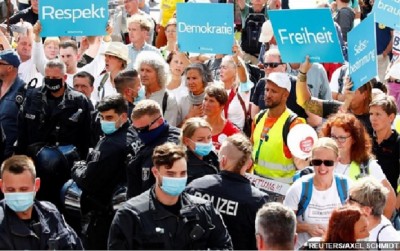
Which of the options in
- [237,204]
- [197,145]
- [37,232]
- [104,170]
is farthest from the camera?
[104,170]

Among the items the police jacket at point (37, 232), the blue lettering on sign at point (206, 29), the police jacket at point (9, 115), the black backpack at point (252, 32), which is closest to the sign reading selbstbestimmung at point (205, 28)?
the blue lettering on sign at point (206, 29)

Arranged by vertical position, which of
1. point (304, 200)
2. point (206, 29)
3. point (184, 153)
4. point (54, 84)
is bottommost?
point (304, 200)

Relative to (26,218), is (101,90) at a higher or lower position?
higher

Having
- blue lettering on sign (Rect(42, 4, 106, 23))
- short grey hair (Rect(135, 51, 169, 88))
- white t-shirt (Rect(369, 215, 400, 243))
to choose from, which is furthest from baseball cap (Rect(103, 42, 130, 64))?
white t-shirt (Rect(369, 215, 400, 243))

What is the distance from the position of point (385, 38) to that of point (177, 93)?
355 centimetres

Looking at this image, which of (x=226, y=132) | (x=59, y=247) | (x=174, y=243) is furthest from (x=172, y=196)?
(x=226, y=132)

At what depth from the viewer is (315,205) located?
7.67 metres

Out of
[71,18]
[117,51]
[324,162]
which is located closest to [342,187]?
[324,162]

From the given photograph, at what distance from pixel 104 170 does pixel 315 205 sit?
1810mm

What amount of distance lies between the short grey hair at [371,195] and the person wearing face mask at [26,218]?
185 cm

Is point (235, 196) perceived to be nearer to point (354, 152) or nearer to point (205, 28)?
point (354, 152)

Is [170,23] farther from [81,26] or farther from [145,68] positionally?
[145,68]

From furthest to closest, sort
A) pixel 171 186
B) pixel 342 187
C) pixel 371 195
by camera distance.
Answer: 1. pixel 342 187
2. pixel 371 195
3. pixel 171 186

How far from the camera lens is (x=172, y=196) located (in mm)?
6762
